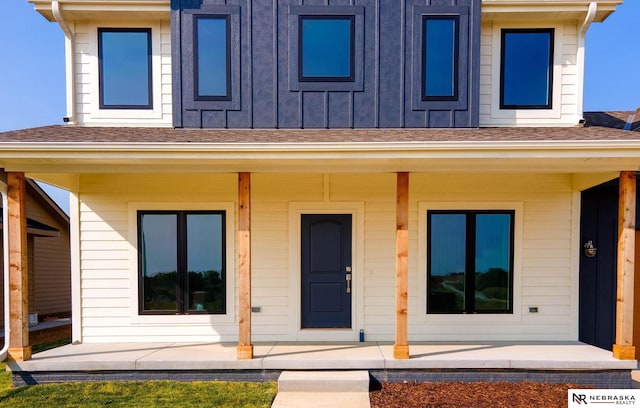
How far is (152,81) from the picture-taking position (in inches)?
237

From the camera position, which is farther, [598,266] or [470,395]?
[598,266]

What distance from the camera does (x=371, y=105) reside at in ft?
19.0

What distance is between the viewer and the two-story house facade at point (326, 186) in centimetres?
579

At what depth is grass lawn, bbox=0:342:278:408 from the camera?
4.27 meters

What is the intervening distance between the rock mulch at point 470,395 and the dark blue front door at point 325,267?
1554mm

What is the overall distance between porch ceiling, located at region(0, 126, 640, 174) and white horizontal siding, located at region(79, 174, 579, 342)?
1.05 meters

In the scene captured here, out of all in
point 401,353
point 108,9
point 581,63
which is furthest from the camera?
point 581,63

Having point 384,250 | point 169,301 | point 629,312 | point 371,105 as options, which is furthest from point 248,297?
point 629,312

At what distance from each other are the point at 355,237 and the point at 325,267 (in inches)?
26.5

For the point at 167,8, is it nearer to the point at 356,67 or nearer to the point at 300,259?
the point at 356,67

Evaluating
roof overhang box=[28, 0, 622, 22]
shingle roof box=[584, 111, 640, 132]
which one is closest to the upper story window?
roof overhang box=[28, 0, 622, 22]

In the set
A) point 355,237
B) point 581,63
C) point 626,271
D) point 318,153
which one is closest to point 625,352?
point 626,271

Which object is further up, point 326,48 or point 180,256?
point 326,48

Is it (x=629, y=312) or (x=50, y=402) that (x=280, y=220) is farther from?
(x=629, y=312)
